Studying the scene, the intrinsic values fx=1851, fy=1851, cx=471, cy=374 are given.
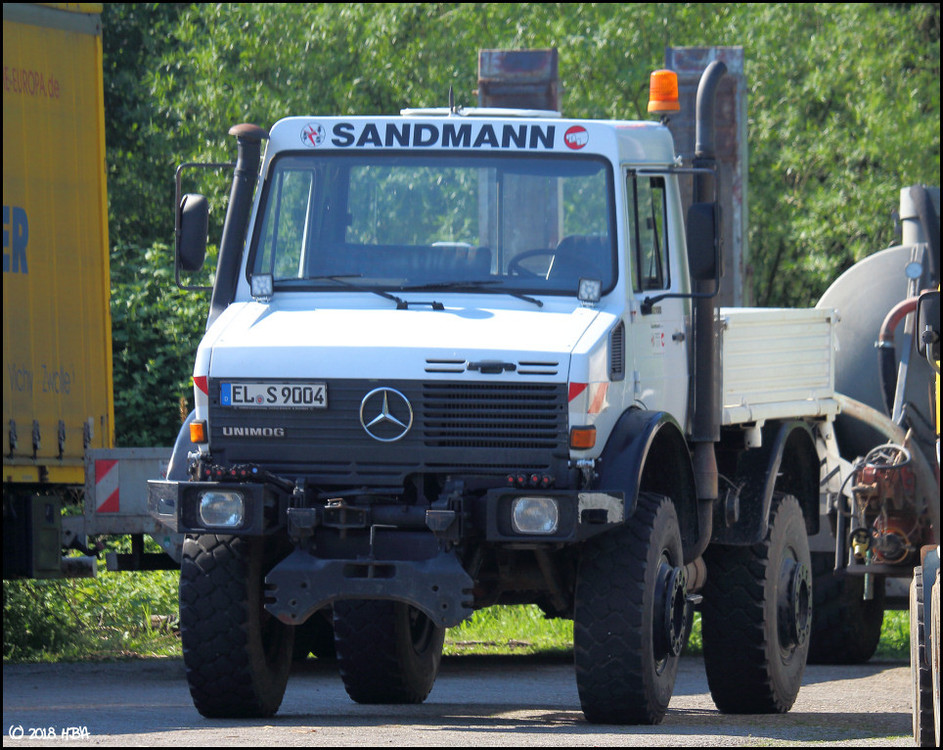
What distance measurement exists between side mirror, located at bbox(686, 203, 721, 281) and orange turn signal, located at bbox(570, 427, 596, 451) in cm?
106

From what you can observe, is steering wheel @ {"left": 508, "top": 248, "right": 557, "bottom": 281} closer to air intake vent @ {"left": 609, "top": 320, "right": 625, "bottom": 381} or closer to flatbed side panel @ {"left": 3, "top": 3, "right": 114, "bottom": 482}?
air intake vent @ {"left": 609, "top": 320, "right": 625, "bottom": 381}

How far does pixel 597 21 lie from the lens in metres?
25.4

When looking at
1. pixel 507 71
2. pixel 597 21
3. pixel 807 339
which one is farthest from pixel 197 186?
pixel 807 339

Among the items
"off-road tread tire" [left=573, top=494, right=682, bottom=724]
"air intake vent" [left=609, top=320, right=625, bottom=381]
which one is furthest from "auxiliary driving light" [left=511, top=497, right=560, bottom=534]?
"air intake vent" [left=609, top=320, right=625, bottom=381]

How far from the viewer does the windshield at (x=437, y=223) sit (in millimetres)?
8711

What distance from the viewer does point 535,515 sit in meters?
7.90

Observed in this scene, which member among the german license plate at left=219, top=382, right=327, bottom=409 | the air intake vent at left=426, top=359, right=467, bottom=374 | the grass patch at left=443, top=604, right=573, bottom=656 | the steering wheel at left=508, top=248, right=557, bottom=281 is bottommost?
the grass patch at left=443, top=604, right=573, bottom=656

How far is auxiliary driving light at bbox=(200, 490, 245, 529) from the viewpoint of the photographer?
8078mm

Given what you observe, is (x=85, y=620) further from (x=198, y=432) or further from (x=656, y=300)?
(x=656, y=300)

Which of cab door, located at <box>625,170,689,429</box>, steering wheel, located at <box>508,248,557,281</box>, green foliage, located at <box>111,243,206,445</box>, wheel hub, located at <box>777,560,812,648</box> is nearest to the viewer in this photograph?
steering wheel, located at <box>508,248,557,281</box>

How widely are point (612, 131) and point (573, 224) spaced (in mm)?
507

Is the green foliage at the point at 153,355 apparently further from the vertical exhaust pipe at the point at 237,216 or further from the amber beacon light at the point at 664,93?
the vertical exhaust pipe at the point at 237,216

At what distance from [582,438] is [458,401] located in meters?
0.56

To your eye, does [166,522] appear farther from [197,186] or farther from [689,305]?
[197,186]
